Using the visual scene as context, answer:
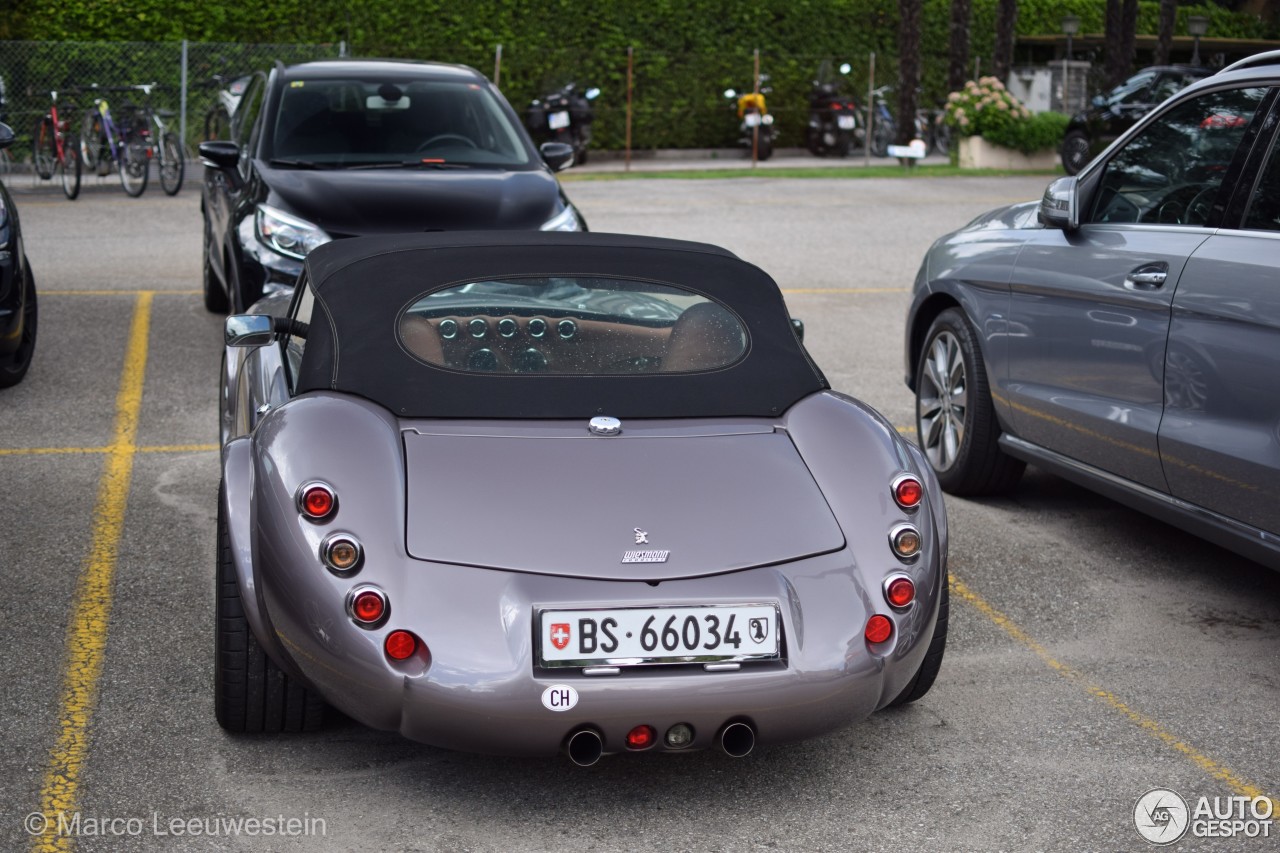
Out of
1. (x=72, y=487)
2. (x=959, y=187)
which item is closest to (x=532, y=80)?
(x=959, y=187)

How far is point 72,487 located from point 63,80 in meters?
15.8

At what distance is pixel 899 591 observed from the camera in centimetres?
365

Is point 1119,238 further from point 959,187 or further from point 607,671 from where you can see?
point 959,187

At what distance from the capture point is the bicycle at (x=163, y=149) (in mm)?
18266

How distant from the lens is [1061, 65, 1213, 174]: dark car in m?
24.8

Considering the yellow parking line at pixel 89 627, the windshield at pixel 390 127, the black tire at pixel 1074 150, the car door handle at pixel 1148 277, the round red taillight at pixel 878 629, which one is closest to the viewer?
the round red taillight at pixel 878 629

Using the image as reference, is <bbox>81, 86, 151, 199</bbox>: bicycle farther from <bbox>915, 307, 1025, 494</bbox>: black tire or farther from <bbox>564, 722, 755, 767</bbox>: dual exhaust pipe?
<bbox>564, 722, 755, 767</bbox>: dual exhaust pipe

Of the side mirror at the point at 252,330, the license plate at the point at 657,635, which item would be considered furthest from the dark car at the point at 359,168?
the license plate at the point at 657,635

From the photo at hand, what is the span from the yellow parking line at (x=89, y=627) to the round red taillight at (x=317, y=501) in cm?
88

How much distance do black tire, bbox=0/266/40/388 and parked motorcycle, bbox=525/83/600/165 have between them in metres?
17.5

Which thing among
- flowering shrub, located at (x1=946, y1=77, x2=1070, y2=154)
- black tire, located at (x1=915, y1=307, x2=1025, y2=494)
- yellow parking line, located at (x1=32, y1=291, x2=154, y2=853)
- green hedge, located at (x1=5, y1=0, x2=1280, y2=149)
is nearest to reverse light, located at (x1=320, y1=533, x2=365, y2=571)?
yellow parking line, located at (x1=32, y1=291, x2=154, y2=853)

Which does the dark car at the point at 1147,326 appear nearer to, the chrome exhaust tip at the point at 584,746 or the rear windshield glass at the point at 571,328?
the rear windshield glass at the point at 571,328

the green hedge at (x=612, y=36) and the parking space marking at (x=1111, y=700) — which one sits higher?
the green hedge at (x=612, y=36)

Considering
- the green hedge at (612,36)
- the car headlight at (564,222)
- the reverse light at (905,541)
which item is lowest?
the reverse light at (905,541)
